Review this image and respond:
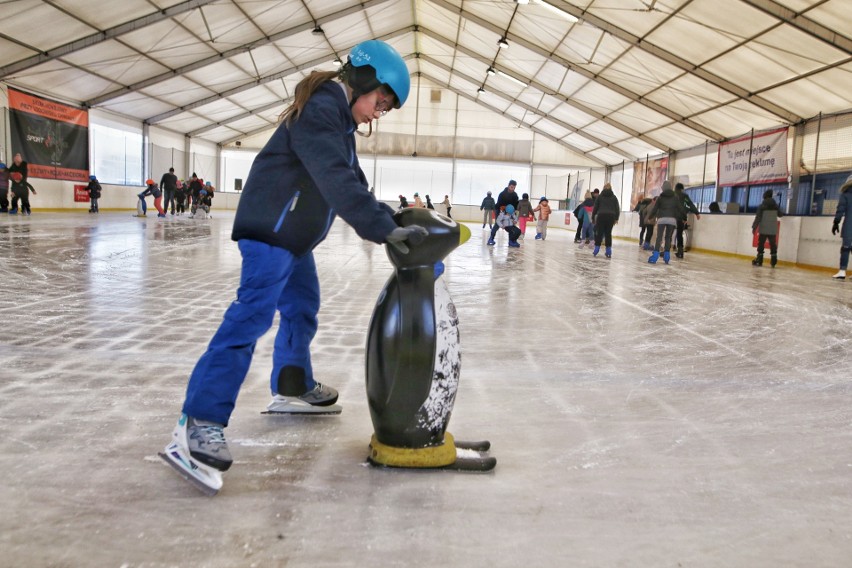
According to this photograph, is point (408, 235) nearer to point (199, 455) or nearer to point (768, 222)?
point (199, 455)

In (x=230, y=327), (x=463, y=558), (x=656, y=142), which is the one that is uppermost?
(x=656, y=142)

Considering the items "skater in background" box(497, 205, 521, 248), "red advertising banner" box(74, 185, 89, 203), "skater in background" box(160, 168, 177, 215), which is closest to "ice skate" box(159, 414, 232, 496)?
"skater in background" box(497, 205, 521, 248)

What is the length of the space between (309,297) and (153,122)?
86.9 feet

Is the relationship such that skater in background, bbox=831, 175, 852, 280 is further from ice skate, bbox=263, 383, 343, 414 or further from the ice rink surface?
ice skate, bbox=263, 383, 343, 414

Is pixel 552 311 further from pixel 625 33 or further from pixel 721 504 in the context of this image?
pixel 625 33

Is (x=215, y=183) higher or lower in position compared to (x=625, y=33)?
lower

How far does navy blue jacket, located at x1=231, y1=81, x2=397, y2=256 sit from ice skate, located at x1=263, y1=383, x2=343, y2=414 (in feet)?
2.20

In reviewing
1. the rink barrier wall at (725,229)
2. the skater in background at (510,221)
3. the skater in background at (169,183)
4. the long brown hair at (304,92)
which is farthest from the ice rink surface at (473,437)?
the skater in background at (169,183)

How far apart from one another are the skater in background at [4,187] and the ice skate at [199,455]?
1681 centimetres

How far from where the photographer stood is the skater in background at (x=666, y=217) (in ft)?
36.4

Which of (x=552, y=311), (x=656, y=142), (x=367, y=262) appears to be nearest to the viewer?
(x=552, y=311)

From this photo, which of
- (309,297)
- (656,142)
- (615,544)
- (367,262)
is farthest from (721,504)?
(656,142)

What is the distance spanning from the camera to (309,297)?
2188mm

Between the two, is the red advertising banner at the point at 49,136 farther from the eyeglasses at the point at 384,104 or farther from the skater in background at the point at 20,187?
the eyeglasses at the point at 384,104
